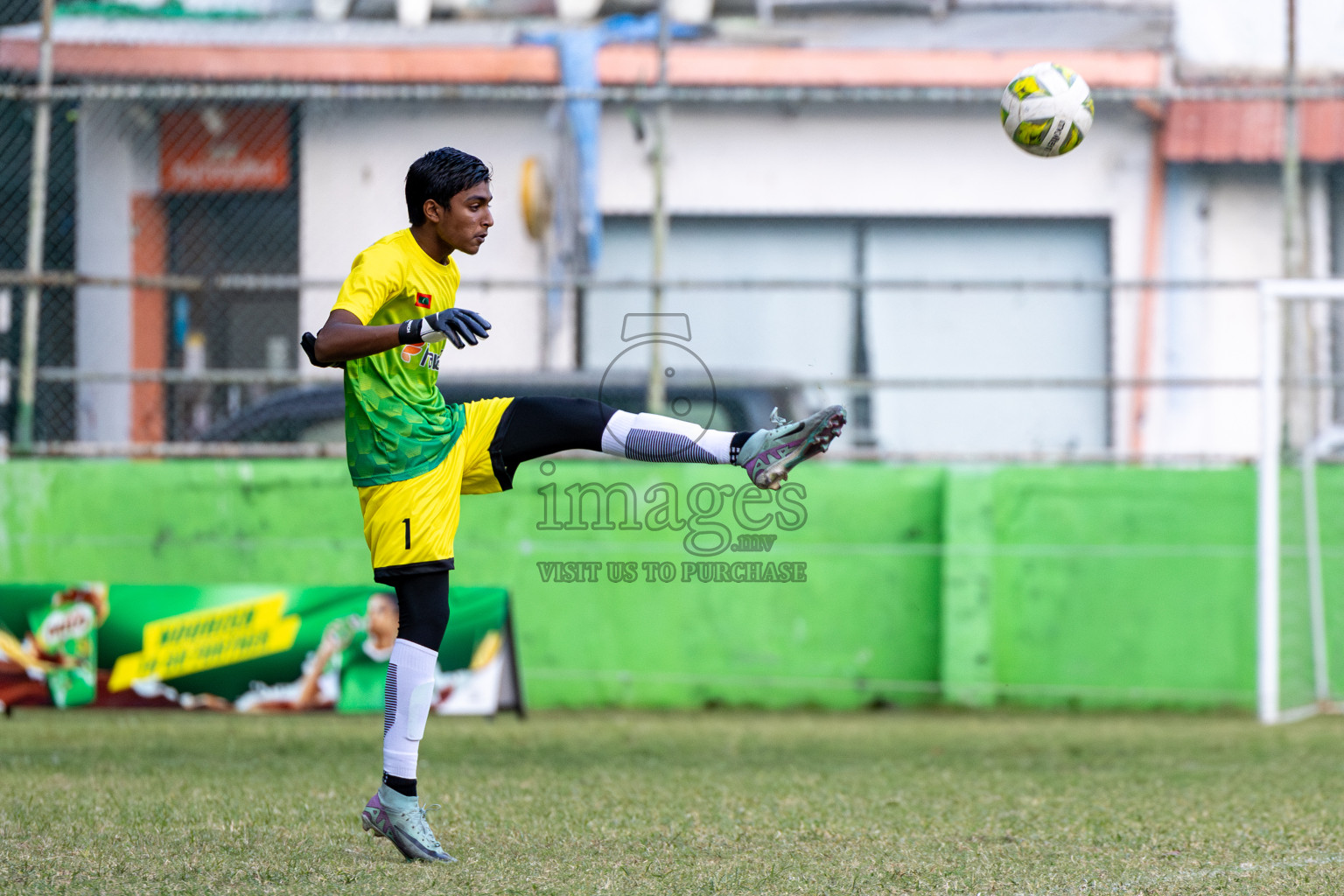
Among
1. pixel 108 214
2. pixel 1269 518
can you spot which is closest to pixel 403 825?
pixel 1269 518

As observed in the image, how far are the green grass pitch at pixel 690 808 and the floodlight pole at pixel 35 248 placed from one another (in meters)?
2.08

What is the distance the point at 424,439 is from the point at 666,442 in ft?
2.41

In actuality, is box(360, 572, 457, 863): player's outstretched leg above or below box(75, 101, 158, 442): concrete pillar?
below

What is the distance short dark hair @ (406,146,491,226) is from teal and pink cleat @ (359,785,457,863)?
173 centimetres

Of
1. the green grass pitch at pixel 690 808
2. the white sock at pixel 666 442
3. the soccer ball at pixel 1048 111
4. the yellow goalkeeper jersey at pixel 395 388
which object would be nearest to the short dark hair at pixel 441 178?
the yellow goalkeeper jersey at pixel 395 388

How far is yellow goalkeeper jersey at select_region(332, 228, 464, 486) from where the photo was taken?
4.76 metres

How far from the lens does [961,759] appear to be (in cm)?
750

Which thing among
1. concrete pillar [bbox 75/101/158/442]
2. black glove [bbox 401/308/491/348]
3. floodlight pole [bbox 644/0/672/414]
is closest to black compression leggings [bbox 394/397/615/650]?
black glove [bbox 401/308/491/348]

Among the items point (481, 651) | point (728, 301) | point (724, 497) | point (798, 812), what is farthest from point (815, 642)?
point (798, 812)

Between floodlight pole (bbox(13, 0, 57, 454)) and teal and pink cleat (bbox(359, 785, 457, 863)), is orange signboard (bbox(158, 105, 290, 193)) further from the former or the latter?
teal and pink cleat (bbox(359, 785, 457, 863))

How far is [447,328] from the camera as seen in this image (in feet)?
14.3

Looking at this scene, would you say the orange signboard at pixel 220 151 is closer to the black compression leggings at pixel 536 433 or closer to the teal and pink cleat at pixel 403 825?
the black compression leggings at pixel 536 433

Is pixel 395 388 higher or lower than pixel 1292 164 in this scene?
lower

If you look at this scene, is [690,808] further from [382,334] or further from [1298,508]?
[1298,508]
